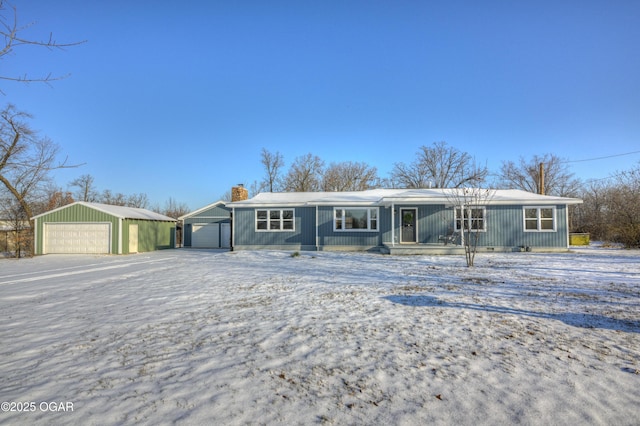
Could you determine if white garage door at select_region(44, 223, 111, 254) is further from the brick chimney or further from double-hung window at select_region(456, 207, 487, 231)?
double-hung window at select_region(456, 207, 487, 231)

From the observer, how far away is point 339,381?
316 centimetres

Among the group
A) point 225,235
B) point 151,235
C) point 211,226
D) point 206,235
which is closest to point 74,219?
point 151,235

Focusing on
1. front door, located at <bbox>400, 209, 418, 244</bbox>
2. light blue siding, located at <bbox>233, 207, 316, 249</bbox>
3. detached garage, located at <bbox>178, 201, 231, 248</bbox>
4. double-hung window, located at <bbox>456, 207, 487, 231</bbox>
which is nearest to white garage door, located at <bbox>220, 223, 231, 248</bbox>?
detached garage, located at <bbox>178, 201, 231, 248</bbox>

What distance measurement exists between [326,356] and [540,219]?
16822 millimetres

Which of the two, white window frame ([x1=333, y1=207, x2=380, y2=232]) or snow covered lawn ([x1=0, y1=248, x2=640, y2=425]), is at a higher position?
white window frame ([x1=333, y1=207, x2=380, y2=232])

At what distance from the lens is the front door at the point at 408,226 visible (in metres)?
17.4

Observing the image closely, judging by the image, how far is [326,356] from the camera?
12.3 ft

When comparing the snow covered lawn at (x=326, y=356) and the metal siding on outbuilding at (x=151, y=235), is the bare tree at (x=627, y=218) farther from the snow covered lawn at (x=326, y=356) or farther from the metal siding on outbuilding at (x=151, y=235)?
the metal siding on outbuilding at (x=151, y=235)

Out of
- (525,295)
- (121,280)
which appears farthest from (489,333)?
(121,280)

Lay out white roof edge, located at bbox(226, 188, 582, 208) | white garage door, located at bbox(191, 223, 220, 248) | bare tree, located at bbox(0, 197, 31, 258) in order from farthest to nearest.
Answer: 1. white garage door, located at bbox(191, 223, 220, 248)
2. bare tree, located at bbox(0, 197, 31, 258)
3. white roof edge, located at bbox(226, 188, 582, 208)

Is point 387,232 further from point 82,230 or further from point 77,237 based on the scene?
point 77,237

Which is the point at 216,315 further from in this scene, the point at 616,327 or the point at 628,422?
the point at 616,327

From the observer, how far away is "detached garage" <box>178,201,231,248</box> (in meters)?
25.4

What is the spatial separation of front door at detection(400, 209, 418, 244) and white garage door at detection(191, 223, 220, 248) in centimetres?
1429
